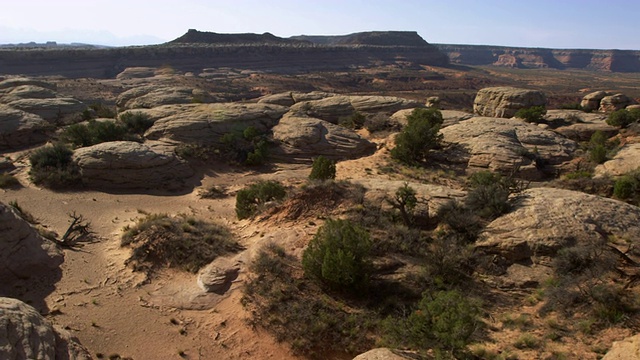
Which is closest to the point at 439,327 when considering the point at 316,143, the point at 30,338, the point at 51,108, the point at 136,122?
the point at 30,338

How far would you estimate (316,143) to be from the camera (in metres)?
24.4

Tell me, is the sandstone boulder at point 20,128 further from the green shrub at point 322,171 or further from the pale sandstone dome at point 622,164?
the pale sandstone dome at point 622,164

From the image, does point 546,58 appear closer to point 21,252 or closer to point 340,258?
point 340,258

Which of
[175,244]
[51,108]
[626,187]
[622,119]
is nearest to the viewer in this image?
[175,244]

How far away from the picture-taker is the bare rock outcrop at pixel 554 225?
11.6 m

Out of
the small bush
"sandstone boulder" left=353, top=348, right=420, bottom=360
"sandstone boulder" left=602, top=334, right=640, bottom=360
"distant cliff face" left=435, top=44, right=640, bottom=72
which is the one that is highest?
"distant cliff face" left=435, top=44, right=640, bottom=72

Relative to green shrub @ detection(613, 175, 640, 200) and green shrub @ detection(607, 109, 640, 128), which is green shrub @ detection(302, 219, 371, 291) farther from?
green shrub @ detection(607, 109, 640, 128)

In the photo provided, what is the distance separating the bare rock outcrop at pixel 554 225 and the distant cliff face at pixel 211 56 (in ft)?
264

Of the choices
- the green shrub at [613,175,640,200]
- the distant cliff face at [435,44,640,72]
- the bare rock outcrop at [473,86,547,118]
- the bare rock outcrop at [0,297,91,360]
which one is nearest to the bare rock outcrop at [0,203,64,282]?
the bare rock outcrop at [0,297,91,360]

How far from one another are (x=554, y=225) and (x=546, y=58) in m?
199

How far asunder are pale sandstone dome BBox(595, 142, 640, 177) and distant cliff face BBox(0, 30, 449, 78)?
7740 centimetres

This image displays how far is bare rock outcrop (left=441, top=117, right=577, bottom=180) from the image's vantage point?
20.3 m

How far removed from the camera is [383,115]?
29.3 metres

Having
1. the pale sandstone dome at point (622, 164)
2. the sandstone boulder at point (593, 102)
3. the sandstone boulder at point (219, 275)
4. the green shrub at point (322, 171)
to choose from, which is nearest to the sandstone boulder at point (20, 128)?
the green shrub at point (322, 171)
